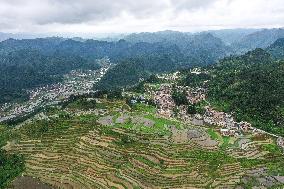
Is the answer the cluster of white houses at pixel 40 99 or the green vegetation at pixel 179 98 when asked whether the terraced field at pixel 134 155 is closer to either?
the green vegetation at pixel 179 98

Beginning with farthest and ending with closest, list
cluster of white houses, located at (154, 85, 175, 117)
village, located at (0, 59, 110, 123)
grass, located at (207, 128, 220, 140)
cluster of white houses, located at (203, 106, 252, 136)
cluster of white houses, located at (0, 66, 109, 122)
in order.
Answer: cluster of white houses, located at (0, 66, 109, 122)
village, located at (0, 59, 110, 123)
cluster of white houses, located at (154, 85, 175, 117)
cluster of white houses, located at (203, 106, 252, 136)
grass, located at (207, 128, 220, 140)

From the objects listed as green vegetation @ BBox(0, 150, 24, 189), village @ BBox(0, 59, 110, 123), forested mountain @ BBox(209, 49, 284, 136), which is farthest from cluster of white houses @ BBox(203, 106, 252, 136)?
village @ BBox(0, 59, 110, 123)

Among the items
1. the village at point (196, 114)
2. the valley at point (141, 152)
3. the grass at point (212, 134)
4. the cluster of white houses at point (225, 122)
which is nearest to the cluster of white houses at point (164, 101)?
the village at point (196, 114)

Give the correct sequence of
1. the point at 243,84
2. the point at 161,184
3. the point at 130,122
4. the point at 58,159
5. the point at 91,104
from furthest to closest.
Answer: the point at 243,84, the point at 91,104, the point at 130,122, the point at 58,159, the point at 161,184

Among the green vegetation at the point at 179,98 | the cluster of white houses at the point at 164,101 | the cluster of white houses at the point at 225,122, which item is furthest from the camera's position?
the green vegetation at the point at 179,98

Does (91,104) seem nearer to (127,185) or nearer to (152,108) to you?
(152,108)

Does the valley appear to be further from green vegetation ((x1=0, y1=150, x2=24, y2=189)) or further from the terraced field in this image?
green vegetation ((x1=0, y1=150, x2=24, y2=189))

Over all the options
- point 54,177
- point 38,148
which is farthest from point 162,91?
point 54,177
